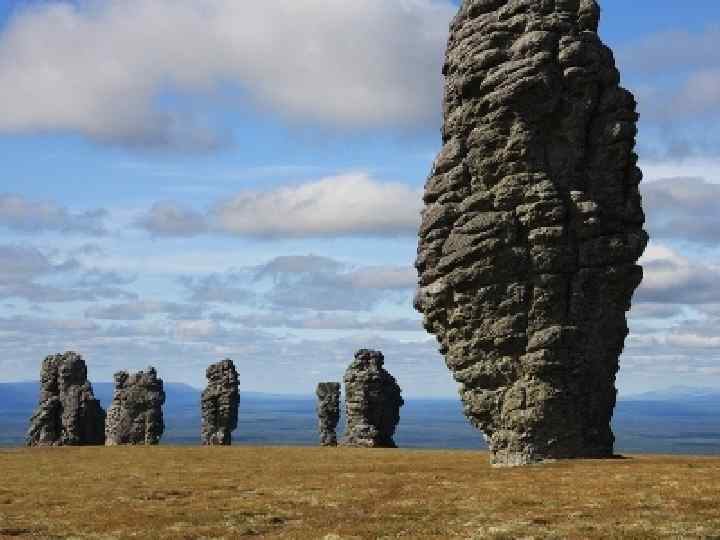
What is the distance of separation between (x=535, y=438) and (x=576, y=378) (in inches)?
180

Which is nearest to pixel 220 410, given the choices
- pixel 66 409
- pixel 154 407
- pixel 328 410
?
pixel 154 407

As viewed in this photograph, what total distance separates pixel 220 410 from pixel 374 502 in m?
78.1

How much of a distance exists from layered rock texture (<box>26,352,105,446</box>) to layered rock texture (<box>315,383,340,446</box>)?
2787 centimetres

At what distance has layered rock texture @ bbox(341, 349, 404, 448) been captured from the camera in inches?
4134

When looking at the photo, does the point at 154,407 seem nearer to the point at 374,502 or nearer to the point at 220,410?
the point at 220,410

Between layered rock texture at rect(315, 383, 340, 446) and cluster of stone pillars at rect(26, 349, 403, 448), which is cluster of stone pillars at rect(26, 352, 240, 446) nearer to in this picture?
cluster of stone pillars at rect(26, 349, 403, 448)

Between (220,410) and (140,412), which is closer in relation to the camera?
(140,412)

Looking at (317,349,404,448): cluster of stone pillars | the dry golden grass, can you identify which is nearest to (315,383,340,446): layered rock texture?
(317,349,404,448): cluster of stone pillars

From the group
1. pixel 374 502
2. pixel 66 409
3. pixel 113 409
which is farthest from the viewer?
pixel 113 409

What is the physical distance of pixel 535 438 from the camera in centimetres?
5403

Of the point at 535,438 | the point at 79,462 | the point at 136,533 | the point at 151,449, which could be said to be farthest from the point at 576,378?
the point at 151,449

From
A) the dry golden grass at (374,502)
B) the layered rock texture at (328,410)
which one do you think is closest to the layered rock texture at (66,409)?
the layered rock texture at (328,410)

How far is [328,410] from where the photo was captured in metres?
115

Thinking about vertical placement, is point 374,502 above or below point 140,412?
below
